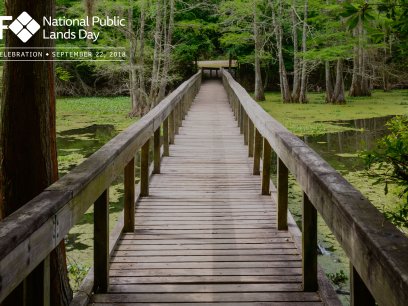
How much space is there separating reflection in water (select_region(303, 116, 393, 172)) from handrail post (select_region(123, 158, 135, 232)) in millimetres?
7195

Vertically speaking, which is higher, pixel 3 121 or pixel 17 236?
pixel 3 121

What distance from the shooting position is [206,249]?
4.04 metres

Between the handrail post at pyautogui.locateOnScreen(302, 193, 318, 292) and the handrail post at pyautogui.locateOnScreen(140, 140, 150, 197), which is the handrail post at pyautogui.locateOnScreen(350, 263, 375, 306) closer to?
the handrail post at pyautogui.locateOnScreen(302, 193, 318, 292)

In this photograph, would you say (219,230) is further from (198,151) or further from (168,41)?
(168,41)

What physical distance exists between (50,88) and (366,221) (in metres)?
2.40

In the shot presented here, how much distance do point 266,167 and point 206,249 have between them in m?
1.78

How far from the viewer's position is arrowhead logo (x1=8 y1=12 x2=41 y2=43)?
10.5 feet

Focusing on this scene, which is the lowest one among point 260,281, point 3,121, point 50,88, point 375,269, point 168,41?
point 260,281

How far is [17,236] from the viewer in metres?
1.69

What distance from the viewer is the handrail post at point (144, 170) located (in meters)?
5.36

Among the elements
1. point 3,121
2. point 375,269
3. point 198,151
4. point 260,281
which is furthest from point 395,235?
point 198,151

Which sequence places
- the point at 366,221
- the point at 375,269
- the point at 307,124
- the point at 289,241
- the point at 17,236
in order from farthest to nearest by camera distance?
the point at 307,124
the point at 289,241
the point at 366,221
the point at 17,236
the point at 375,269

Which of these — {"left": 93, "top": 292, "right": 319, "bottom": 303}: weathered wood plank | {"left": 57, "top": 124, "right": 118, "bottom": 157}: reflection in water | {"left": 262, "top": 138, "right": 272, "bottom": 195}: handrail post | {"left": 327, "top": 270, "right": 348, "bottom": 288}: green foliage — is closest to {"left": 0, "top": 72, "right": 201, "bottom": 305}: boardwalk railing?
{"left": 93, "top": 292, "right": 319, "bottom": 303}: weathered wood plank

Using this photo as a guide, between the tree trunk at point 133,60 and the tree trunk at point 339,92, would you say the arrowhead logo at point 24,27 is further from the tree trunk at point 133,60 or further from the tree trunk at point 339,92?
the tree trunk at point 339,92
